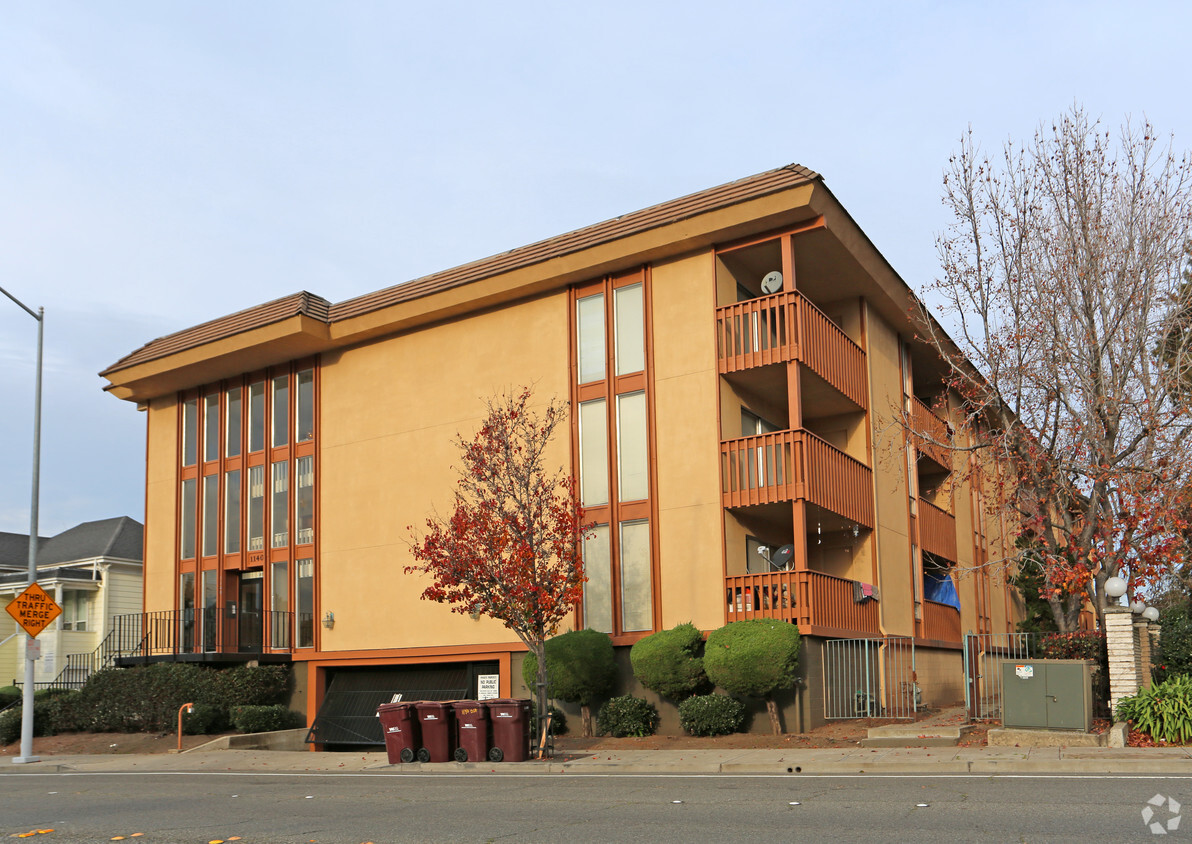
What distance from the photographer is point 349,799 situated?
1298 centimetres

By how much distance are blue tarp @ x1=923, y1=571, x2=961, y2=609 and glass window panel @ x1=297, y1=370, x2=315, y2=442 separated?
1597cm

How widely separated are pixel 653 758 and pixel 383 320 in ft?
44.6

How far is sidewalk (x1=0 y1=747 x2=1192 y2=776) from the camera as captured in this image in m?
13.6

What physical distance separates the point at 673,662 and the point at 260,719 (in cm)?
1058

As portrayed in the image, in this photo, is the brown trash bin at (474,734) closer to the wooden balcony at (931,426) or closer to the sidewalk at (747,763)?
the sidewalk at (747,763)

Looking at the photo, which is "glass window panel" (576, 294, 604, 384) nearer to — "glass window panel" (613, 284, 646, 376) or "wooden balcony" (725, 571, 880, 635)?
"glass window panel" (613, 284, 646, 376)

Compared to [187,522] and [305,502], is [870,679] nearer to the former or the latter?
[305,502]

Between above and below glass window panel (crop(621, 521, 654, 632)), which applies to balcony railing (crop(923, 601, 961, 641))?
below

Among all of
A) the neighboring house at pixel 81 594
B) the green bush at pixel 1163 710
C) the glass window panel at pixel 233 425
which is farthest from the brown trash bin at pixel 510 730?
the neighboring house at pixel 81 594

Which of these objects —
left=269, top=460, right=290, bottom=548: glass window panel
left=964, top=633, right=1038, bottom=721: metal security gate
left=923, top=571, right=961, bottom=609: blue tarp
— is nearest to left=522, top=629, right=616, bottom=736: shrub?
left=964, top=633, right=1038, bottom=721: metal security gate

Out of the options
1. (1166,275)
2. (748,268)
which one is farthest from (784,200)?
(1166,275)

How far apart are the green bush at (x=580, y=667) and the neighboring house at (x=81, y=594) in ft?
64.1

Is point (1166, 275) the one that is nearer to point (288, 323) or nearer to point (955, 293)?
point (955, 293)

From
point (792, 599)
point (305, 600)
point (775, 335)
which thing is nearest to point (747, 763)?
point (792, 599)
